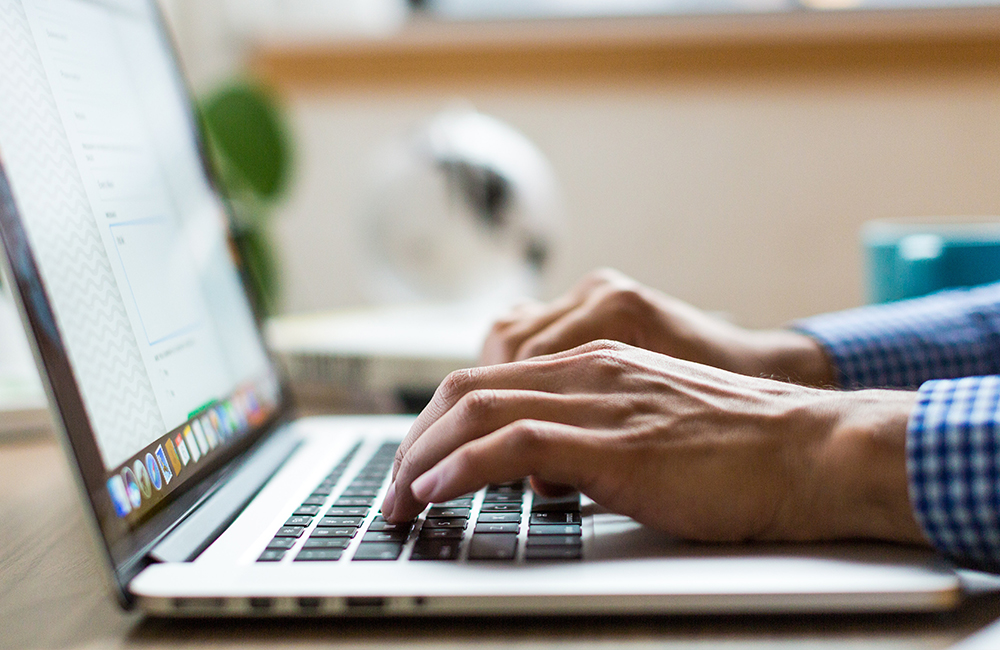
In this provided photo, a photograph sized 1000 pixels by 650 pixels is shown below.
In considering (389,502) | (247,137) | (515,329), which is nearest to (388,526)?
(389,502)

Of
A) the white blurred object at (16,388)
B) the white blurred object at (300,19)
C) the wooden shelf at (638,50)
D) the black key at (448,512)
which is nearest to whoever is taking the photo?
the black key at (448,512)

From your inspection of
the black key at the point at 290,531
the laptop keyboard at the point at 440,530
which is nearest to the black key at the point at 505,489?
the laptop keyboard at the point at 440,530

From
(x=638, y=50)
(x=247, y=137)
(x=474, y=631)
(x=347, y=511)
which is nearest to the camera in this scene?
(x=474, y=631)

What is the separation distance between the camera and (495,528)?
36 centimetres

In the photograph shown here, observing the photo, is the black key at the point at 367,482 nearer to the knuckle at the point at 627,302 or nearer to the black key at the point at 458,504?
the black key at the point at 458,504

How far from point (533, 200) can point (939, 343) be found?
1.67 feet

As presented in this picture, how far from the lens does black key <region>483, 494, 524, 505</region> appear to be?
16.2 inches

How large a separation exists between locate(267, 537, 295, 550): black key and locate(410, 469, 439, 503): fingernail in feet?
0.19

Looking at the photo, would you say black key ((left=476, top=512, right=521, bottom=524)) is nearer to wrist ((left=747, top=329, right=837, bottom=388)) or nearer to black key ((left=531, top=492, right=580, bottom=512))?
black key ((left=531, top=492, right=580, bottom=512))

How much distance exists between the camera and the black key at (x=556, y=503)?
0.39 meters

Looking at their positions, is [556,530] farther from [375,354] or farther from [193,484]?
[375,354]

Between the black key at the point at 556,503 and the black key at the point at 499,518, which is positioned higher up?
the black key at the point at 499,518

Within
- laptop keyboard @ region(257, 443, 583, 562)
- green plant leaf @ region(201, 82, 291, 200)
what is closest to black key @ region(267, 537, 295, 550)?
laptop keyboard @ region(257, 443, 583, 562)

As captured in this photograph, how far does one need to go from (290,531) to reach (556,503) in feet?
0.42
